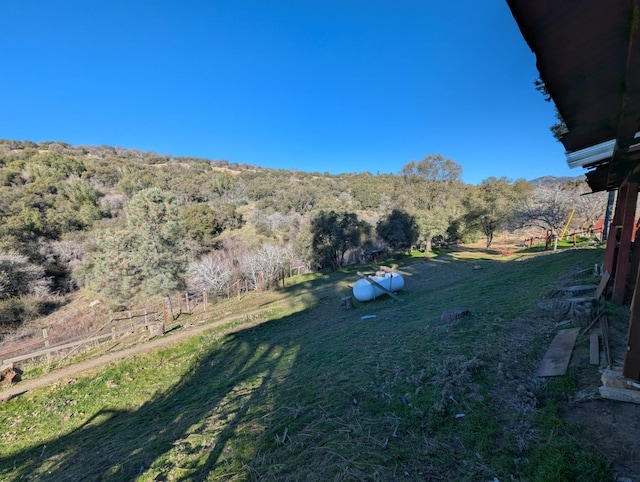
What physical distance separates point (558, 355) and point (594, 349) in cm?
37

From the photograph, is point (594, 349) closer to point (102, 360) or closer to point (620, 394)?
point (620, 394)

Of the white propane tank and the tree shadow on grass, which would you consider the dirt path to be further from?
the white propane tank

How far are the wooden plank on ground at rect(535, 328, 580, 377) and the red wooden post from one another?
5.05 ft

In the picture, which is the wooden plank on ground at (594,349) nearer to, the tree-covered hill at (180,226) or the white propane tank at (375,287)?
the white propane tank at (375,287)

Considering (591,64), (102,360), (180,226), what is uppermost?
(180,226)

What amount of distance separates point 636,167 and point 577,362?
357 centimetres

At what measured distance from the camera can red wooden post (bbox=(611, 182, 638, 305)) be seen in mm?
4684

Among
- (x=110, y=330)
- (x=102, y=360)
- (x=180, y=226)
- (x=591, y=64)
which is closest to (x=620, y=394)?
(x=591, y=64)

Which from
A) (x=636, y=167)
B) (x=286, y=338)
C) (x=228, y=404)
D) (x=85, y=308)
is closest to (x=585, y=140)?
(x=636, y=167)

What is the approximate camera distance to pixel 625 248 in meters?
4.85

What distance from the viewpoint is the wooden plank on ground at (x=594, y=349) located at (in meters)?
3.20

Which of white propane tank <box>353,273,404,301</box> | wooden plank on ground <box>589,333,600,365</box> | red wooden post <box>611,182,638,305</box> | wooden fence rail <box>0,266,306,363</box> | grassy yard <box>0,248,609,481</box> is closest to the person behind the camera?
grassy yard <box>0,248,609,481</box>

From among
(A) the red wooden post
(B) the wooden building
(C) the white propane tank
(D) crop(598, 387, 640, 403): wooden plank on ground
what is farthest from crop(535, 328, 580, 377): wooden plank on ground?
(C) the white propane tank


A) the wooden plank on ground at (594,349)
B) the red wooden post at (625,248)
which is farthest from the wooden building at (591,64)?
the red wooden post at (625,248)
